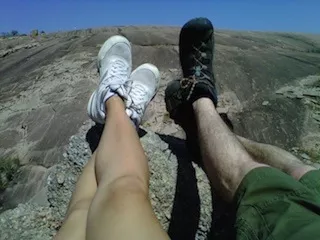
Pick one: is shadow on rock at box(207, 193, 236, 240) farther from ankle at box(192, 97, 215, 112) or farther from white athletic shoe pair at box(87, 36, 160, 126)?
white athletic shoe pair at box(87, 36, 160, 126)

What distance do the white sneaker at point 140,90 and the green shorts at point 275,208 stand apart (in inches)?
41.6

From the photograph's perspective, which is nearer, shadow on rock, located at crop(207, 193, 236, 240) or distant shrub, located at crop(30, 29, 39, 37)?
shadow on rock, located at crop(207, 193, 236, 240)

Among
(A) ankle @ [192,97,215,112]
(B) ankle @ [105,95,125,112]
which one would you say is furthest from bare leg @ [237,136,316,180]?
(B) ankle @ [105,95,125,112]

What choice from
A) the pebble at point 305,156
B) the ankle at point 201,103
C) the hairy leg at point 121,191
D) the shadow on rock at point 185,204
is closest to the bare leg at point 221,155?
the ankle at point 201,103

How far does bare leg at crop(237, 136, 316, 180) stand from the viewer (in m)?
2.00

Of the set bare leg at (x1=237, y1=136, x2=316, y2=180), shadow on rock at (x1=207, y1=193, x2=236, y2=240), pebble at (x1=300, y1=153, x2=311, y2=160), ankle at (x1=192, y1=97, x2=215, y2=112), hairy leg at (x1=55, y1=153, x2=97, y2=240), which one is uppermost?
ankle at (x1=192, y1=97, x2=215, y2=112)

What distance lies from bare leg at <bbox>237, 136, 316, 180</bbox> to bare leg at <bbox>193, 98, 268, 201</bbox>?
0.25 m

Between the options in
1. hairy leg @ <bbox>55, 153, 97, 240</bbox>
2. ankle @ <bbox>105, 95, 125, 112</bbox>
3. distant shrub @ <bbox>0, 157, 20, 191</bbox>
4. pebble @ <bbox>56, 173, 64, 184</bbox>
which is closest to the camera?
hairy leg @ <bbox>55, 153, 97, 240</bbox>

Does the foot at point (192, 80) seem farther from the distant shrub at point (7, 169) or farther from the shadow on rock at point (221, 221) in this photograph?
the distant shrub at point (7, 169)

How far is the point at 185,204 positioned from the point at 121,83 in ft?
3.13

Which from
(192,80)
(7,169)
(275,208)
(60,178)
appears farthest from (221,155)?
(7,169)

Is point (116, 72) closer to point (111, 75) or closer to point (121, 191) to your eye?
point (111, 75)

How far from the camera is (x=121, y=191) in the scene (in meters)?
1.59

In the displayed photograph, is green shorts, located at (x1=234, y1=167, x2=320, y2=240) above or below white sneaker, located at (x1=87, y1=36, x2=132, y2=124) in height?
below
